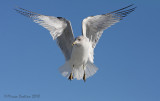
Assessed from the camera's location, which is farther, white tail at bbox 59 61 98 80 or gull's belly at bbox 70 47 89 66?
white tail at bbox 59 61 98 80

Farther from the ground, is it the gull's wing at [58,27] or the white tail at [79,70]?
the gull's wing at [58,27]

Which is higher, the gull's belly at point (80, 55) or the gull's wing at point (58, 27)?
the gull's wing at point (58, 27)

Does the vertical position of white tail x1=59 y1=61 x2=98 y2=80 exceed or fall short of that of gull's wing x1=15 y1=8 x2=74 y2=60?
it falls short

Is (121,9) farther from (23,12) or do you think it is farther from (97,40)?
(23,12)

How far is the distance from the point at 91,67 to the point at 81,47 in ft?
3.08

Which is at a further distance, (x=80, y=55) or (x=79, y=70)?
(x=79, y=70)

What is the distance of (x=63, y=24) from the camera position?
30.3ft

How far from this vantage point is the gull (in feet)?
29.5

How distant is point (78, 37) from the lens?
28.9 feet

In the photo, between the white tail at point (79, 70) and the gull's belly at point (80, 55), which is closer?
the gull's belly at point (80, 55)

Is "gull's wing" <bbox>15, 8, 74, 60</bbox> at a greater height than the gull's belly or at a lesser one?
greater

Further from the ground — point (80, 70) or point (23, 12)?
point (23, 12)

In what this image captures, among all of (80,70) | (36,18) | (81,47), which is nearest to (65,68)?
(80,70)

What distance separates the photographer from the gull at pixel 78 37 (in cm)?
900
